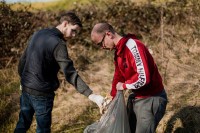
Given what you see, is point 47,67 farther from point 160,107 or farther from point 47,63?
point 160,107

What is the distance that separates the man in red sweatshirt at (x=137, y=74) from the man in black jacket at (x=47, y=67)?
0.37 m

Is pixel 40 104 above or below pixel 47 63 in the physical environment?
below

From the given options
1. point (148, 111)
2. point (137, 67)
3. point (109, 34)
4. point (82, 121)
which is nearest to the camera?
point (137, 67)

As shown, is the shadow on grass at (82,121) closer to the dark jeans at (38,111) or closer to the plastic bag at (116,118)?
the dark jeans at (38,111)

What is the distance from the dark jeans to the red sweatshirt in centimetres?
91

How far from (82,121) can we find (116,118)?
77.3 inches

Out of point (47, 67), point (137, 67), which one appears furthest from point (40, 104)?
point (137, 67)

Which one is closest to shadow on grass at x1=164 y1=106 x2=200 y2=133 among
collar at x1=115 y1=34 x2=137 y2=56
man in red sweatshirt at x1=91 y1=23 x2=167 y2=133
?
man in red sweatshirt at x1=91 y1=23 x2=167 y2=133

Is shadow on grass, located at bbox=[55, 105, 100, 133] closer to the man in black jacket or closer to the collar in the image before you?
the man in black jacket

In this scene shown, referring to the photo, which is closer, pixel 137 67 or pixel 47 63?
pixel 137 67

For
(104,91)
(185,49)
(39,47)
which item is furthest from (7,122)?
(185,49)

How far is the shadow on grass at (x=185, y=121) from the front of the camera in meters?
4.72

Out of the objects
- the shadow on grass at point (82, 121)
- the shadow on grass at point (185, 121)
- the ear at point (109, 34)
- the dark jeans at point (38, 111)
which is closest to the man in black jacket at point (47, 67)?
the dark jeans at point (38, 111)

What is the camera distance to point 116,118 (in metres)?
3.42
